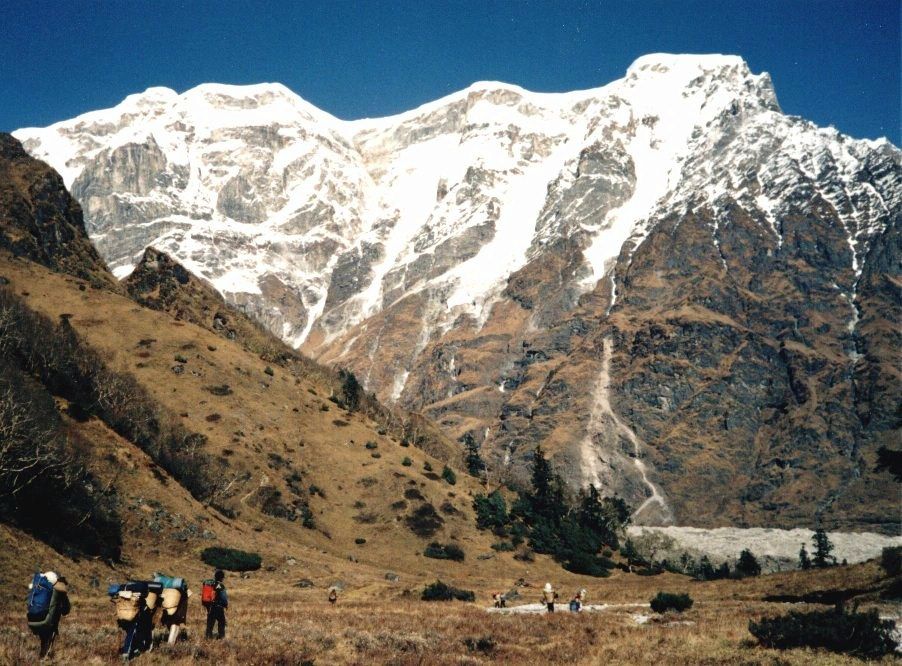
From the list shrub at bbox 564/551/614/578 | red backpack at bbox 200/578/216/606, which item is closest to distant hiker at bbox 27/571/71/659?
red backpack at bbox 200/578/216/606

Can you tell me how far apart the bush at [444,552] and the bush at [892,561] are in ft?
184

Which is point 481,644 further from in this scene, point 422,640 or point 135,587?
point 135,587

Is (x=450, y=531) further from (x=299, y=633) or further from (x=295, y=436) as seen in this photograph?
(x=299, y=633)

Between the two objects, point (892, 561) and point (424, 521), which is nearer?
point (892, 561)

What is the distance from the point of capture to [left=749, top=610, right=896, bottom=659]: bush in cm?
2530

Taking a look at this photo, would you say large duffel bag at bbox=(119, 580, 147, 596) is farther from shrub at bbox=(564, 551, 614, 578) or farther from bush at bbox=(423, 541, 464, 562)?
shrub at bbox=(564, 551, 614, 578)

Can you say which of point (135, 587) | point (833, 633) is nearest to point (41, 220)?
point (135, 587)

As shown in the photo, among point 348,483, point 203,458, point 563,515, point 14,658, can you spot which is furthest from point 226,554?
point 563,515

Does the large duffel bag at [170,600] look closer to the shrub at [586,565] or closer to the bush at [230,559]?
the bush at [230,559]

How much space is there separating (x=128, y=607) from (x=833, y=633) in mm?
21982

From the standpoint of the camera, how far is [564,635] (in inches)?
1239

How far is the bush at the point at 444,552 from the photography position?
95500 mm

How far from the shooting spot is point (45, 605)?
18.9 m

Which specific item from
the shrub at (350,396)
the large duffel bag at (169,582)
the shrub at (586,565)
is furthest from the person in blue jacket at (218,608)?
the shrub at (350,396)
